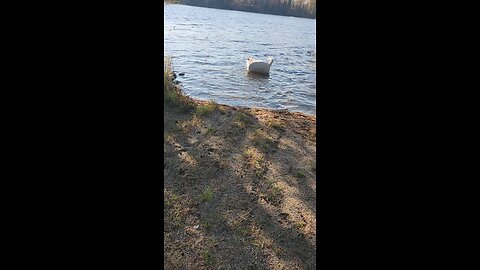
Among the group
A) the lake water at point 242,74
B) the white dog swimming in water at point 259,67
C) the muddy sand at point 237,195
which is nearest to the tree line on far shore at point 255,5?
the lake water at point 242,74

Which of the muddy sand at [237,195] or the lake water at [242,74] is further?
the lake water at [242,74]

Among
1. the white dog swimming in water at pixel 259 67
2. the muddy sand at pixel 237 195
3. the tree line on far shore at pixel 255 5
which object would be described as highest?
the tree line on far shore at pixel 255 5

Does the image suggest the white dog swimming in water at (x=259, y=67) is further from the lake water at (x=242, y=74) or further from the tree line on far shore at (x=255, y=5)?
the tree line on far shore at (x=255, y=5)

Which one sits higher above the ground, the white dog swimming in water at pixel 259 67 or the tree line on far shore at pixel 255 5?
the tree line on far shore at pixel 255 5

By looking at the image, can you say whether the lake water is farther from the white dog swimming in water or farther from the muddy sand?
the muddy sand

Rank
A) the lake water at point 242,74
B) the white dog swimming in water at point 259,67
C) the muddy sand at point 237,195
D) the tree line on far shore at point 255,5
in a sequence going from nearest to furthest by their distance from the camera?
the muddy sand at point 237,195 → the lake water at point 242,74 → the white dog swimming in water at point 259,67 → the tree line on far shore at point 255,5

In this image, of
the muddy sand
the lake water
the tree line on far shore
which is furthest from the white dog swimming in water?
the tree line on far shore

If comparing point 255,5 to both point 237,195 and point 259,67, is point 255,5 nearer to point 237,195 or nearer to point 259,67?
point 259,67

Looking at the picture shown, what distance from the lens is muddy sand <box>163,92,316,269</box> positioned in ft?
9.58

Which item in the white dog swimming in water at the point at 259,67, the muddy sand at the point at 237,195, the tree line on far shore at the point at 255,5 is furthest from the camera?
the tree line on far shore at the point at 255,5

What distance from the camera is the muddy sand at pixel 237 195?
9.58ft

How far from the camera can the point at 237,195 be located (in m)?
3.80

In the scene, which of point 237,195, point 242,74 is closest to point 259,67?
point 242,74
